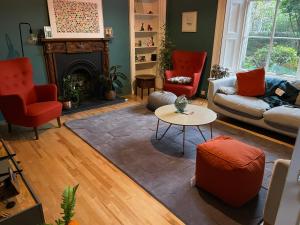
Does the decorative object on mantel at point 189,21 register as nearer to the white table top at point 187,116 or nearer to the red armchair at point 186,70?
the red armchair at point 186,70

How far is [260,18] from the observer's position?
12.8 feet

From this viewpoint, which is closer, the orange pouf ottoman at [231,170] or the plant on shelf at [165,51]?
the orange pouf ottoman at [231,170]

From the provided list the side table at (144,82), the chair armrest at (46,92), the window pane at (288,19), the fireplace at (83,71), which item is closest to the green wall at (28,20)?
the fireplace at (83,71)

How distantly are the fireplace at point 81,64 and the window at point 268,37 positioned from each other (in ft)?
7.88

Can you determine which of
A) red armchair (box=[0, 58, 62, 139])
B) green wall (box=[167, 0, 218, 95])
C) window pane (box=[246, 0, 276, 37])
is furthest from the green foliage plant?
window pane (box=[246, 0, 276, 37])

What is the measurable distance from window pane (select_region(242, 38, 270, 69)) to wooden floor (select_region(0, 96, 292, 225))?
10.6 feet

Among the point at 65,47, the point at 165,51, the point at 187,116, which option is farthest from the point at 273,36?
the point at 65,47

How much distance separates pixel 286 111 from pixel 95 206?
2.51 m

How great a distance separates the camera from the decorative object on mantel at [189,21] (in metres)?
4.59

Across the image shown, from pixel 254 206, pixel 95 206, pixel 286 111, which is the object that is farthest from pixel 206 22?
pixel 95 206

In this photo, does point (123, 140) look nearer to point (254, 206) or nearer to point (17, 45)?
point (254, 206)

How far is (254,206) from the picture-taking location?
1861 millimetres

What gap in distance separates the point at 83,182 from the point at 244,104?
2.39m

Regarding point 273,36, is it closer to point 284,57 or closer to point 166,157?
point 284,57
